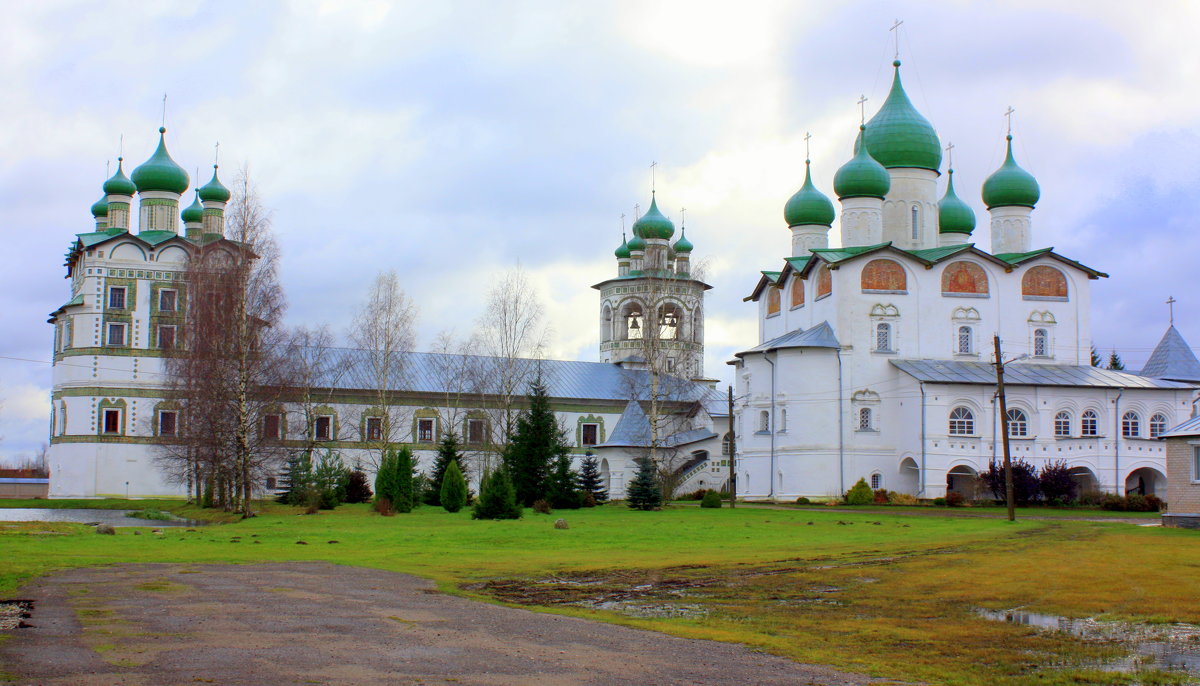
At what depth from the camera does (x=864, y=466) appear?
42750mm

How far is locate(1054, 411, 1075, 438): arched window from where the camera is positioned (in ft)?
141

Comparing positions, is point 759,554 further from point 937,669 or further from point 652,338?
point 652,338

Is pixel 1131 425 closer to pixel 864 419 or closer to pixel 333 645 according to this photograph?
pixel 864 419

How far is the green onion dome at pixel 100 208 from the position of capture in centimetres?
5303

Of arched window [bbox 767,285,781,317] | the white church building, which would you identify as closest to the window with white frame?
the white church building

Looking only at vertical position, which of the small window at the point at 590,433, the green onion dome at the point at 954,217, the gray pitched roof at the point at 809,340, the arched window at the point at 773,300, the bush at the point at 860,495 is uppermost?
the green onion dome at the point at 954,217

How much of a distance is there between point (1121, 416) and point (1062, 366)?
10.00 ft

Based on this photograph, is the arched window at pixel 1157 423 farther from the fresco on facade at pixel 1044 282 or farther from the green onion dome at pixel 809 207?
the green onion dome at pixel 809 207

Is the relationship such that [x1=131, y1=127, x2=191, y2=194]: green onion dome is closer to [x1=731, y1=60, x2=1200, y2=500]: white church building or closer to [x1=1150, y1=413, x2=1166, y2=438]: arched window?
[x1=731, y1=60, x2=1200, y2=500]: white church building

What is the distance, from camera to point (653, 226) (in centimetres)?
6256

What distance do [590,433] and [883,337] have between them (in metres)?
18.1

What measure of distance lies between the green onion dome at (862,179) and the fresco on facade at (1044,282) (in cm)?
646

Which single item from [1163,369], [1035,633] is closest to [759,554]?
[1035,633]

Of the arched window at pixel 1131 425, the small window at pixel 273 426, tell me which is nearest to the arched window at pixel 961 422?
the arched window at pixel 1131 425
